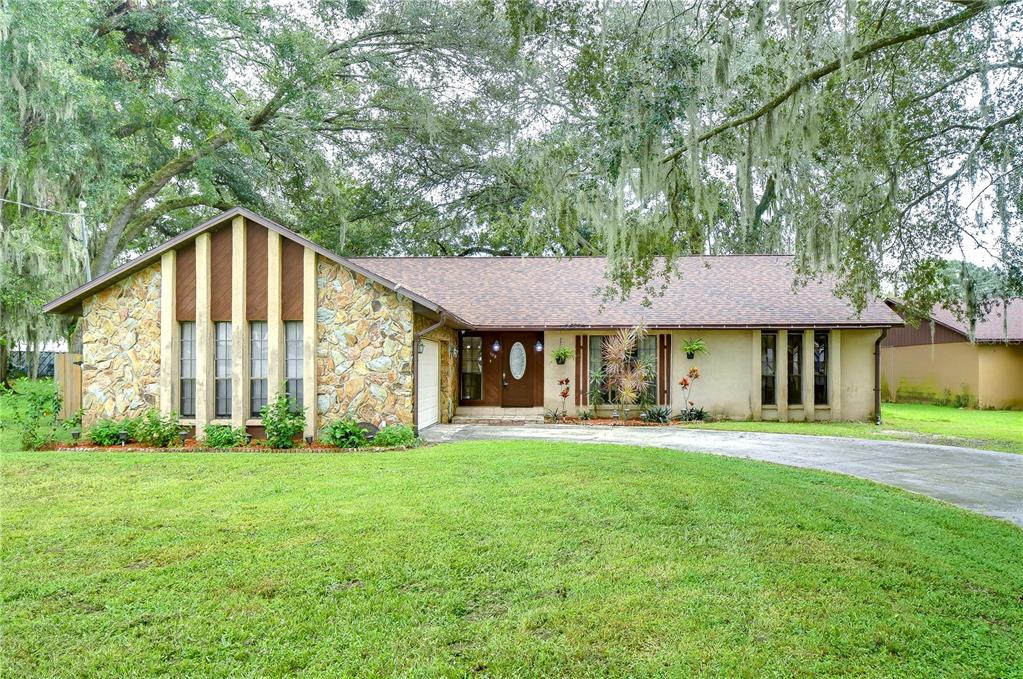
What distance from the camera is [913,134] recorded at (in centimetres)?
763

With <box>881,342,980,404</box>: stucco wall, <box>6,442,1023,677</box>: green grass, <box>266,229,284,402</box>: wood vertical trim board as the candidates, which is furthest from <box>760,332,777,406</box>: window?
<box>266,229,284,402</box>: wood vertical trim board

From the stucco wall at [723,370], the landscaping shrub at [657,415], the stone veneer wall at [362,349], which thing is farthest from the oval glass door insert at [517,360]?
the stone veneer wall at [362,349]

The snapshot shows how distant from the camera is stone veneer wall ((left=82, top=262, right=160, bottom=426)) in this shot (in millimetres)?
10188

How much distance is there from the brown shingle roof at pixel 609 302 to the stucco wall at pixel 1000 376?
5.98 m

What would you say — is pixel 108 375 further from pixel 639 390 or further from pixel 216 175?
pixel 639 390

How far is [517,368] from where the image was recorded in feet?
49.2

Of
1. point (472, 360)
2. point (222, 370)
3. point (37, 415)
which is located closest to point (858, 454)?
point (472, 360)

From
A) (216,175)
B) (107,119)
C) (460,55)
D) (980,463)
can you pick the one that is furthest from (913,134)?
(216,175)

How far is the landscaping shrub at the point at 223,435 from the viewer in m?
9.65

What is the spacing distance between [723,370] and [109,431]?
12.4m

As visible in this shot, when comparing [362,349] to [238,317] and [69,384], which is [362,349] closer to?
[238,317]

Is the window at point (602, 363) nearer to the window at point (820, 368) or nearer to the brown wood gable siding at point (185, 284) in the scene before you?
the window at point (820, 368)

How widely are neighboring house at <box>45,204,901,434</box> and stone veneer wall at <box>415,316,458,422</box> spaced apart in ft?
0.20

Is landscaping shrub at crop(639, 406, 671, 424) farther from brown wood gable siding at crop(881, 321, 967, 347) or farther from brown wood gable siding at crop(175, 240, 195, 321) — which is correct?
brown wood gable siding at crop(175, 240, 195, 321)
